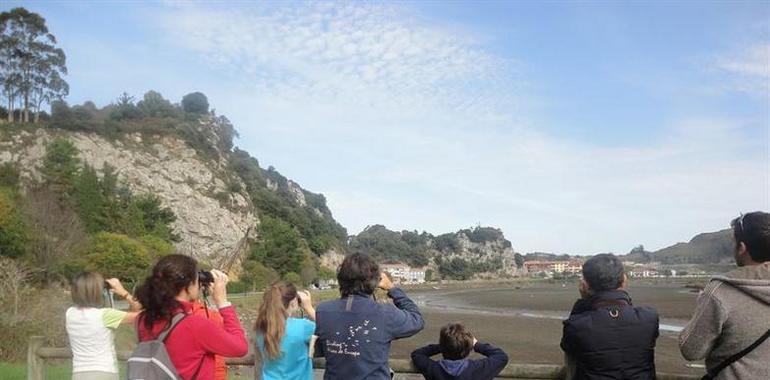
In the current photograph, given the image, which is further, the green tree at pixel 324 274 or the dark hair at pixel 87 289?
the green tree at pixel 324 274

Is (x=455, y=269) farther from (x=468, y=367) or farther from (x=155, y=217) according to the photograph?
(x=468, y=367)

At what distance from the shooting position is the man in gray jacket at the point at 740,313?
2.62 meters

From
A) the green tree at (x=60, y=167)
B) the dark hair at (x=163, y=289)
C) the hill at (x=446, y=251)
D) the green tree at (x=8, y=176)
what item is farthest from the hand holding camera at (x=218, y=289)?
the hill at (x=446, y=251)

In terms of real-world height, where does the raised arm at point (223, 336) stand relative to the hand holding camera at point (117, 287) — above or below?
below

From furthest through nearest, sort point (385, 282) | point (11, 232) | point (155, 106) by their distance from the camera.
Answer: point (155, 106), point (11, 232), point (385, 282)

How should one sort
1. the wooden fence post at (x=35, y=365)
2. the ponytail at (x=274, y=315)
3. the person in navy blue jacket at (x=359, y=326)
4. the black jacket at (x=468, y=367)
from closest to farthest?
1. the person in navy blue jacket at (x=359, y=326)
2. the black jacket at (x=468, y=367)
3. the ponytail at (x=274, y=315)
4. the wooden fence post at (x=35, y=365)

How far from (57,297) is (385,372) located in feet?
40.7

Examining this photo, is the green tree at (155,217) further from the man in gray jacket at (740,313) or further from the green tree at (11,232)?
the man in gray jacket at (740,313)

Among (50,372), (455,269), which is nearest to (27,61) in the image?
(50,372)

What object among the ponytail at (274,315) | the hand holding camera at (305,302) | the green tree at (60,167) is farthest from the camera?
the green tree at (60,167)

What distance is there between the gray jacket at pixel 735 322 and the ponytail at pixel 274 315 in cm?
225

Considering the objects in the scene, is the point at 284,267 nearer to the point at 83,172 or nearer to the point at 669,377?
the point at 83,172

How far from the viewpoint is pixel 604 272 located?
321 cm

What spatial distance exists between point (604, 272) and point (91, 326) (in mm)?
Result: 3242
